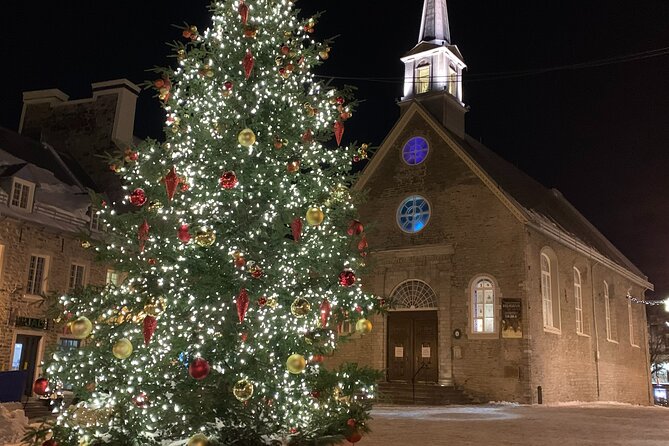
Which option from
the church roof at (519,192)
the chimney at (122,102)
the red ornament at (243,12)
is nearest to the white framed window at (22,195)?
the chimney at (122,102)

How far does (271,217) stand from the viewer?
7.78 m

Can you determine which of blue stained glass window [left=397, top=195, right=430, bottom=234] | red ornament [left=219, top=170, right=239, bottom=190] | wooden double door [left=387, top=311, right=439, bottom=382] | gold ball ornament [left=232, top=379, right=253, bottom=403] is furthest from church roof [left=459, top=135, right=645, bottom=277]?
gold ball ornament [left=232, top=379, right=253, bottom=403]

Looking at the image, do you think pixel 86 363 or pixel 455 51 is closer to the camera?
pixel 86 363

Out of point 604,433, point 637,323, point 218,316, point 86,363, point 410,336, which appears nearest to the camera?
point 86,363

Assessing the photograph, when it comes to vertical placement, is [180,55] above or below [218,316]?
above

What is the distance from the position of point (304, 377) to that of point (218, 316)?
126cm

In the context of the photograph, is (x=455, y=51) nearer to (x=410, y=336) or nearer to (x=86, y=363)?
(x=410, y=336)

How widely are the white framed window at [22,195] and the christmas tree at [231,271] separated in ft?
41.5

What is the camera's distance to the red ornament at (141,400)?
6.75m

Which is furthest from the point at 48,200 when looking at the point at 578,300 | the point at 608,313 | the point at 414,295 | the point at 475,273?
the point at 608,313

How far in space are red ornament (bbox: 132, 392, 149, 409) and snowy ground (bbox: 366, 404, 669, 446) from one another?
3.50 metres

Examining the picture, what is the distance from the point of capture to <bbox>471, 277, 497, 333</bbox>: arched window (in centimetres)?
2008

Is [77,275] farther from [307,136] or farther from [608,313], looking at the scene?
[608,313]

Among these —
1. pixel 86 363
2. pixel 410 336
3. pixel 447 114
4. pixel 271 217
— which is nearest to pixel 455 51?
pixel 447 114
